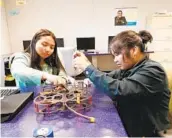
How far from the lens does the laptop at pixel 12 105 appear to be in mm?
799

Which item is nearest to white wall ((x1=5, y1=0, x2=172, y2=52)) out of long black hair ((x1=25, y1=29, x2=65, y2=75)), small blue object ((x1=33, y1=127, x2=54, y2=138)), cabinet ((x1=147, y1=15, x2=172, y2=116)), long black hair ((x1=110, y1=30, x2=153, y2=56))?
cabinet ((x1=147, y1=15, x2=172, y2=116))

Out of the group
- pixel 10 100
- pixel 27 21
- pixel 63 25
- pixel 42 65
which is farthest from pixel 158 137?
pixel 27 21

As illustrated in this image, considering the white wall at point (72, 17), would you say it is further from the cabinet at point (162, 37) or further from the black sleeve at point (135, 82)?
the black sleeve at point (135, 82)

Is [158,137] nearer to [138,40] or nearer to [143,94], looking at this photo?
[143,94]

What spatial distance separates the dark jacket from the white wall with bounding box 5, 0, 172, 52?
3514 millimetres

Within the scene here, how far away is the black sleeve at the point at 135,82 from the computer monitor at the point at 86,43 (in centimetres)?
334

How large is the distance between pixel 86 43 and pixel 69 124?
3.60 meters

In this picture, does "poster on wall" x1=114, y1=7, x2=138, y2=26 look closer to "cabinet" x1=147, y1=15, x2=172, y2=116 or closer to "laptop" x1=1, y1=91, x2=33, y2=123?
"cabinet" x1=147, y1=15, x2=172, y2=116

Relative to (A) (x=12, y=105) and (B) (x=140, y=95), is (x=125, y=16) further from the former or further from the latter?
(A) (x=12, y=105)

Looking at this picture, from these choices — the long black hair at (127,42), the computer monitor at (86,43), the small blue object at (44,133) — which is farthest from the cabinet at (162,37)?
the small blue object at (44,133)

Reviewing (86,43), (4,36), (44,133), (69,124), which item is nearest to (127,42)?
(69,124)

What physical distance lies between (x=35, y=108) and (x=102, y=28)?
378 centimetres

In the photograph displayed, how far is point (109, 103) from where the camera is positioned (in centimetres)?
99

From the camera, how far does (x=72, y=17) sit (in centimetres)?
434
